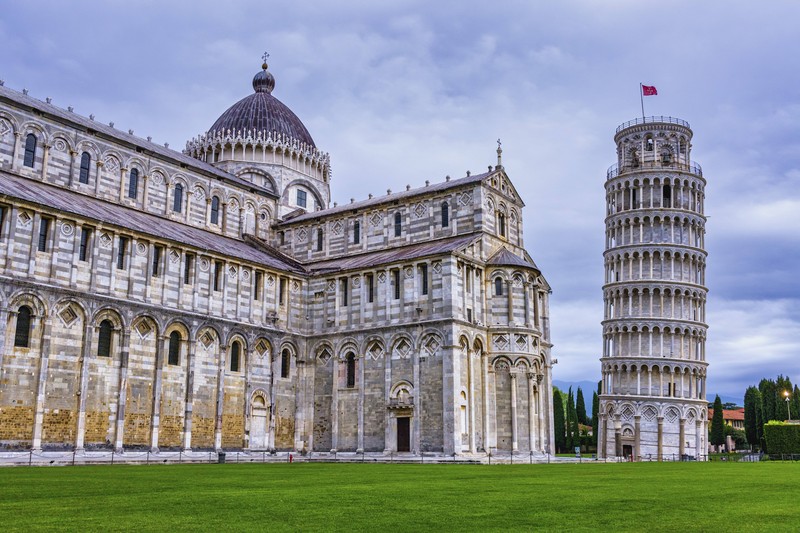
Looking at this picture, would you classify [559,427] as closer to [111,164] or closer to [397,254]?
[397,254]

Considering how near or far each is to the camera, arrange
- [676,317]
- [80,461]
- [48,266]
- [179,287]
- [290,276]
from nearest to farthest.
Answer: [80,461] → [48,266] → [179,287] → [290,276] → [676,317]

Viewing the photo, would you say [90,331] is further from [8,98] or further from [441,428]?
[441,428]

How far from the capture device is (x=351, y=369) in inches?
2061

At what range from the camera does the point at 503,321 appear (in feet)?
169

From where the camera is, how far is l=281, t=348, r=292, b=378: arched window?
2084 inches

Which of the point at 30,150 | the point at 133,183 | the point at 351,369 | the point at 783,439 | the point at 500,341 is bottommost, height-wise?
the point at 783,439

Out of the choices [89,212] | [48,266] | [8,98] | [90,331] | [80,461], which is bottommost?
[80,461]

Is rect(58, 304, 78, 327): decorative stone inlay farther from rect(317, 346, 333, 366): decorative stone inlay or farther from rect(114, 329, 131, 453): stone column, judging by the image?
rect(317, 346, 333, 366): decorative stone inlay

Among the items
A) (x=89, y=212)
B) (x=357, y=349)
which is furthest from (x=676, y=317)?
(x=89, y=212)

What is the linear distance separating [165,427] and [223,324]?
23.3 feet

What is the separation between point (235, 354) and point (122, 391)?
8.77 metres

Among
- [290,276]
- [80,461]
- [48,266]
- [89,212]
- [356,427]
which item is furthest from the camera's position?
A: [290,276]

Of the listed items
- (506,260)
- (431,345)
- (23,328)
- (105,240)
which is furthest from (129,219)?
(506,260)

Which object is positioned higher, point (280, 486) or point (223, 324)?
point (223, 324)
